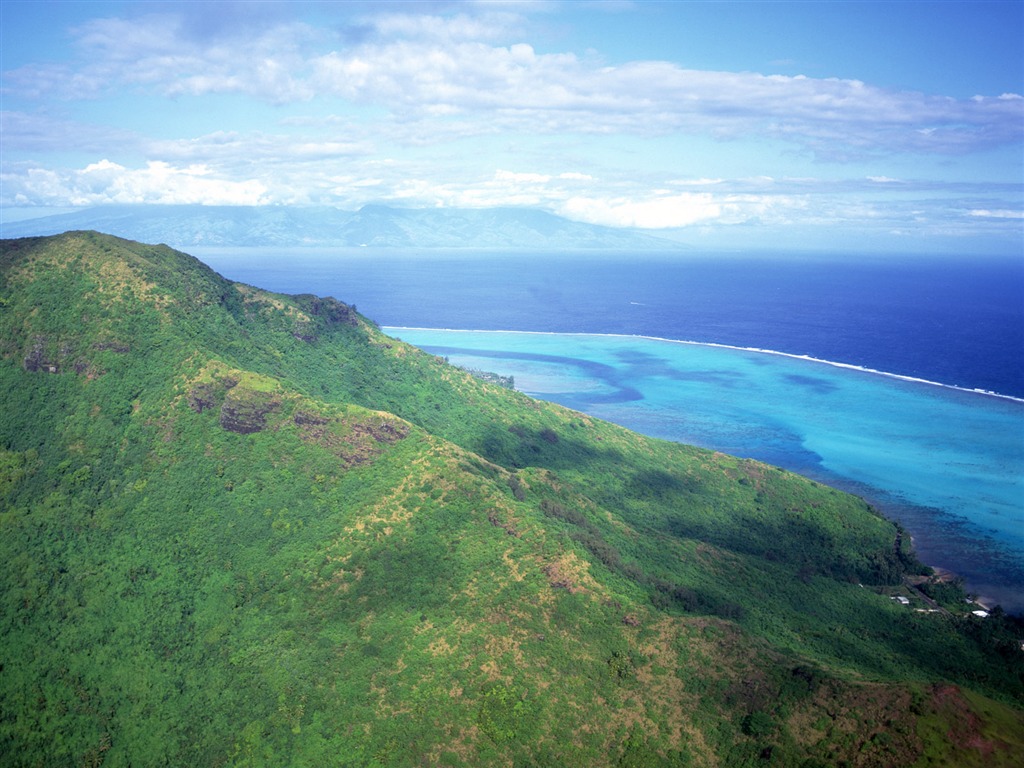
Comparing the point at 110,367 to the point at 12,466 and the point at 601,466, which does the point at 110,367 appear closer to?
the point at 12,466

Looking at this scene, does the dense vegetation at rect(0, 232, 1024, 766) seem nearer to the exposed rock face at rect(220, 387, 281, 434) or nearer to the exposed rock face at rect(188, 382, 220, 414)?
the exposed rock face at rect(220, 387, 281, 434)

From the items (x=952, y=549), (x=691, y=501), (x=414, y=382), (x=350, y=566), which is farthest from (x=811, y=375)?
(x=350, y=566)

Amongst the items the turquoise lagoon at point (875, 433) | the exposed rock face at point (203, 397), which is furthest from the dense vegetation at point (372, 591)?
the turquoise lagoon at point (875, 433)

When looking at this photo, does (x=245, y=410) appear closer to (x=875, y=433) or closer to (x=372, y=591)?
(x=372, y=591)

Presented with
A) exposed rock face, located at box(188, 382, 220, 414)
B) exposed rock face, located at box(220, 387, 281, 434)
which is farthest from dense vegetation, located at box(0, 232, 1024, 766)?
exposed rock face, located at box(188, 382, 220, 414)

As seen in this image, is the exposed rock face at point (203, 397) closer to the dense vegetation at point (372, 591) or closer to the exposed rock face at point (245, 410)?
the dense vegetation at point (372, 591)

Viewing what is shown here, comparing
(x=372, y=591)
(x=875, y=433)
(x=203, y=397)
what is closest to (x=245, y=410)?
(x=203, y=397)
